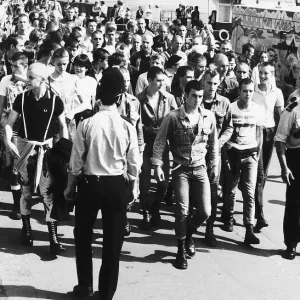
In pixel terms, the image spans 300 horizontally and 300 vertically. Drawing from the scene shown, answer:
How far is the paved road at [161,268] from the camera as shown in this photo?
564 cm

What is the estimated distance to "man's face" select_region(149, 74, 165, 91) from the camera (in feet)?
24.0

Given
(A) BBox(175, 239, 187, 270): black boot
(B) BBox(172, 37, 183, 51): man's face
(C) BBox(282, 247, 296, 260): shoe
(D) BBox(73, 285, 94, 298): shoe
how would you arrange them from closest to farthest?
(D) BBox(73, 285, 94, 298): shoe → (A) BBox(175, 239, 187, 270): black boot → (C) BBox(282, 247, 296, 260): shoe → (B) BBox(172, 37, 183, 51): man's face

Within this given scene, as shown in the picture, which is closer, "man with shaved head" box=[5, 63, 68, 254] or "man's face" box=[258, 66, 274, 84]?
"man with shaved head" box=[5, 63, 68, 254]

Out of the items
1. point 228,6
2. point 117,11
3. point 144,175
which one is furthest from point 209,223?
point 117,11

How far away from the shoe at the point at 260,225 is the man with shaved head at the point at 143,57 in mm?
3743

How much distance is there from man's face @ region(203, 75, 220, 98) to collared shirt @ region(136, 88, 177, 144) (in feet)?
1.93

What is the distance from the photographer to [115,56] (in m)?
8.81

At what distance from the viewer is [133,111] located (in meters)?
6.99

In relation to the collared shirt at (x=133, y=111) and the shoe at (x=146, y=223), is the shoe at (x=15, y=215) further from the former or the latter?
the collared shirt at (x=133, y=111)

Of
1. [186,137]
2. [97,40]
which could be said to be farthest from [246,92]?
[97,40]

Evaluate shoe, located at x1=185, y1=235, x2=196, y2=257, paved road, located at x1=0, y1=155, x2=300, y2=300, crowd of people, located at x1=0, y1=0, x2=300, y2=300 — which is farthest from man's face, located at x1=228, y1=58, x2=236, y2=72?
shoe, located at x1=185, y1=235, x2=196, y2=257

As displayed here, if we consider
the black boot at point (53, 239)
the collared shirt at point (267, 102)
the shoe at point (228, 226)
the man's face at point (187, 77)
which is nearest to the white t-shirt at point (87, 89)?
the man's face at point (187, 77)

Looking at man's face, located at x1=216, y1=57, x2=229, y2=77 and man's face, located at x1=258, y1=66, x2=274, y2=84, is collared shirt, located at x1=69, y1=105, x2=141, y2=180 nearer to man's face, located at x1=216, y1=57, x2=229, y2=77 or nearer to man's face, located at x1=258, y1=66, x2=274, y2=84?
man's face, located at x1=258, y1=66, x2=274, y2=84

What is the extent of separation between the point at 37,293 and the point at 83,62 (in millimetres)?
3639
